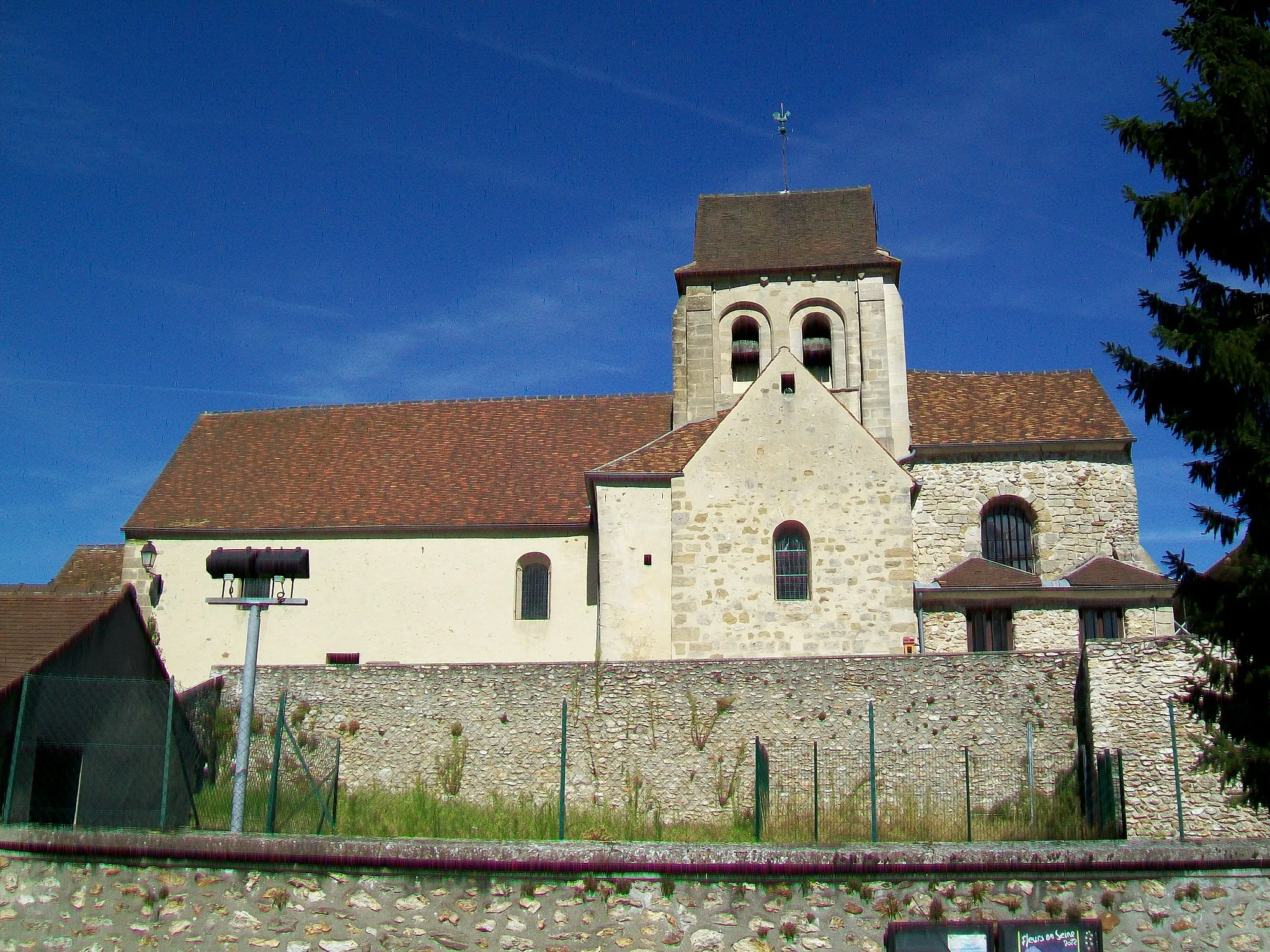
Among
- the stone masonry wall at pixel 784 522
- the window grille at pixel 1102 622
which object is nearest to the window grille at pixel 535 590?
the stone masonry wall at pixel 784 522

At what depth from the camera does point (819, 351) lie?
3023 centimetres

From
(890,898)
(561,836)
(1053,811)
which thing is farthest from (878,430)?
(890,898)

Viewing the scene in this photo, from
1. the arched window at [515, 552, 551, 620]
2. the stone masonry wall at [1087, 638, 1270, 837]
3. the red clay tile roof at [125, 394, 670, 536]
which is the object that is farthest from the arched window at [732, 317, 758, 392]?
the stone masonry wall at [1087, 638, 1270, 837]

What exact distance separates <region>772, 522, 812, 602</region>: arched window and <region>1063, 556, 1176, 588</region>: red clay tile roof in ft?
20.0

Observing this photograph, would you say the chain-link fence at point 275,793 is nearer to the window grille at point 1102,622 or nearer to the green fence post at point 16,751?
the green fence post at point 16,751

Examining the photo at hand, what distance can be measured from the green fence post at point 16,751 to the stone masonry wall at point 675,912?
2418 millimetres

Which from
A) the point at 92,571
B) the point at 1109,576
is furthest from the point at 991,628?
the point at 92,571

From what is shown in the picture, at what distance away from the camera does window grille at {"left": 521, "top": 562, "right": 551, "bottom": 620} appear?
28.6 meters

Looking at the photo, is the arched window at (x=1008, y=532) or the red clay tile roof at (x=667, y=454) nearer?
the red clay tile roof at (x=667, y=454)

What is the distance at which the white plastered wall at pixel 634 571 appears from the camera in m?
25.6

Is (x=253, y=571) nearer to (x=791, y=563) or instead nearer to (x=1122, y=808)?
(x=1122, y=808)

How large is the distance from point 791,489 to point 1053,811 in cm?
965

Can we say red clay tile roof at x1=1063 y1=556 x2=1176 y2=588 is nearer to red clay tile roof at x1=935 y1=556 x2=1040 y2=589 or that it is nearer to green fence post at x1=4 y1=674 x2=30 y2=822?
red clay tile roof at x1=935 y1=556 x2=1040 y2=589

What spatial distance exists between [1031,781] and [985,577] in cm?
820
